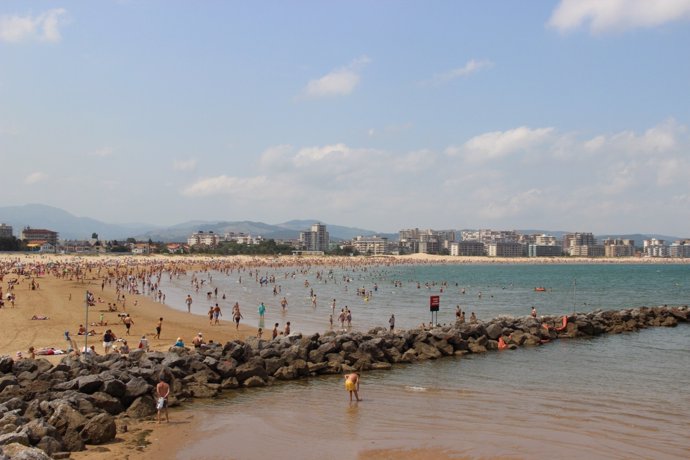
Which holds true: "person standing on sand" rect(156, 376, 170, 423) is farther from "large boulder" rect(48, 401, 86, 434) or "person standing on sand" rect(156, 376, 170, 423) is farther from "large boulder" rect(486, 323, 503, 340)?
"large boulder" rect(486, 323, 503, 340)

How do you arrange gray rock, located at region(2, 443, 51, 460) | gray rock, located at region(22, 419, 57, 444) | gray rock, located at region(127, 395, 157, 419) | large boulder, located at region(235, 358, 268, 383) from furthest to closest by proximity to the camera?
large boulder, located at region(235, 358, 268, 383), gray rock, located at region(127, 395, 157, 419), gray rock, located at region(22, 419, 57, 444), gray rock, located at region(2, 443, 51, 460)

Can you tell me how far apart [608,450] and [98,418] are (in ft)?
32.0

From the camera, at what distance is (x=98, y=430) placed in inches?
446

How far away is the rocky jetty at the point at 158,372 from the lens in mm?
11219

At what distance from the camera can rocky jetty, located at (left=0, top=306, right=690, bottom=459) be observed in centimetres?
1122

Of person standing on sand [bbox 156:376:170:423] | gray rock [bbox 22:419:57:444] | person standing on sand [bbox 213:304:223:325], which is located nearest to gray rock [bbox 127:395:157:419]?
person standing on sand [bbox 156:376:170:423]

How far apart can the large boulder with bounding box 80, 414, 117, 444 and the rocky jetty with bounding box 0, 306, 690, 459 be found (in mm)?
18

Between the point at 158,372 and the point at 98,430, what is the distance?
367cm

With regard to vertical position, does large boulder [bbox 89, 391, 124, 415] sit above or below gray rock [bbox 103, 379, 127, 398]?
below

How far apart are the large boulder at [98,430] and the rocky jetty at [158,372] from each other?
18mm

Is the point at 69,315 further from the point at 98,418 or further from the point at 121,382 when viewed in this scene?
the point at 98,418

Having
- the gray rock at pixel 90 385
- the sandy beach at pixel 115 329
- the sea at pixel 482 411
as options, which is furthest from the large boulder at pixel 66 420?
the sea at pixel 482 411

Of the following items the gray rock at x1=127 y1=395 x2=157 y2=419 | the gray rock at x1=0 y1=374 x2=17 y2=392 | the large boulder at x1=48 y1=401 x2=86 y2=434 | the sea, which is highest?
the gray rock at x1=0 y1=374 x2=17 y2=392

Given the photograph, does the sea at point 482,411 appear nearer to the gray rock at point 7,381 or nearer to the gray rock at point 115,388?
the gray rock at point 115,388
